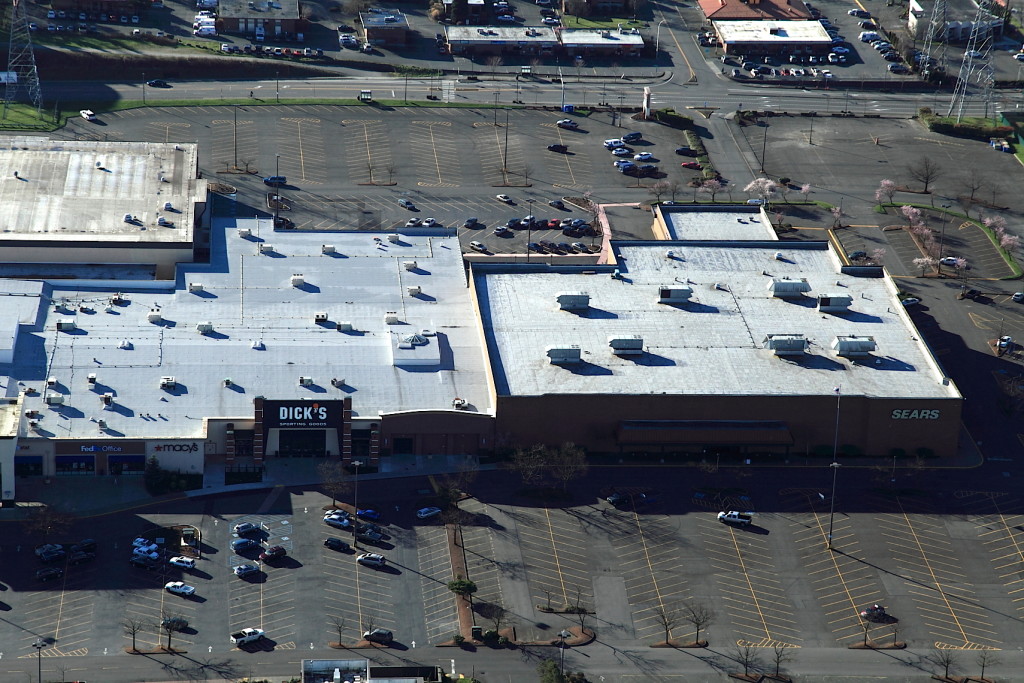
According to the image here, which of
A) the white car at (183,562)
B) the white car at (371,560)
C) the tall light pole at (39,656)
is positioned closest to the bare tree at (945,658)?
the white car at (371,560)

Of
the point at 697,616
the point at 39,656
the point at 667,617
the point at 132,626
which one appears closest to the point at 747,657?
the point at 697,616

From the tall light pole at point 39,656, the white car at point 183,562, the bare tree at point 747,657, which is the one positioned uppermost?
the bare tree at point 747,657

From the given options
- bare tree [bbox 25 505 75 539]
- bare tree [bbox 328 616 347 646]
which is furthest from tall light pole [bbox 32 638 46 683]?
bare tree [bbox 328 616 347 646]

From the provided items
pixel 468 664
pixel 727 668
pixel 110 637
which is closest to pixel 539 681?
pixel 468 664

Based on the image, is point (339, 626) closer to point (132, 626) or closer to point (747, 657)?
point (132, 626)

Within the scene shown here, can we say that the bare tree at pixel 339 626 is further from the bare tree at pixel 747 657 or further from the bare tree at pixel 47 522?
the bare tree at pixel 747 657

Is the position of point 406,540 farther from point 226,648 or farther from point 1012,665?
point 1012,665
